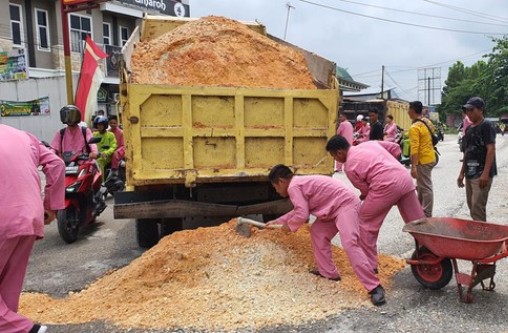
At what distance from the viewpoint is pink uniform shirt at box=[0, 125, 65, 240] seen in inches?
100

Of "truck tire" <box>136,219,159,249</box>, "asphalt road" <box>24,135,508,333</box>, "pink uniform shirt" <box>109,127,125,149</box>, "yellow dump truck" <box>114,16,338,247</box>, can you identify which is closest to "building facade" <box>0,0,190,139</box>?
"pink uniform shirt" <box>109,127,125,149</box>

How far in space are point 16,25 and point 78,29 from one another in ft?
9.01

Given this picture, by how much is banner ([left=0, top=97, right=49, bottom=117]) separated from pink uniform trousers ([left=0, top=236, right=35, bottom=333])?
1596 centimetres

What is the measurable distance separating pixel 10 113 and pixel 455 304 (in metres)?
16.8

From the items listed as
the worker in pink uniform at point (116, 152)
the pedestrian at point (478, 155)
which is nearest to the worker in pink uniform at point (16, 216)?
the pedestrian at point (478, 155)

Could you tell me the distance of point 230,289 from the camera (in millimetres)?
4113

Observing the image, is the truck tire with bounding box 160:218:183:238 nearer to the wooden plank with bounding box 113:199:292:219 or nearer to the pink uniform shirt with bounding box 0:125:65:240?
the wooden plank with bounding box 113:199:292:219

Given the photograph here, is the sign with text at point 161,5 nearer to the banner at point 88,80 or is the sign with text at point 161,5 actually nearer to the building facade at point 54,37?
the building facade at point 54,37

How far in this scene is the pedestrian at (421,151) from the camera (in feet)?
20.3

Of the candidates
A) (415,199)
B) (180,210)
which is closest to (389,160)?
(415,199)

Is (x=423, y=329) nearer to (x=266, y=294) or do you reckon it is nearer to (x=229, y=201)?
(x=266, y=294)


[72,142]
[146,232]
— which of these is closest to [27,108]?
[72,142]

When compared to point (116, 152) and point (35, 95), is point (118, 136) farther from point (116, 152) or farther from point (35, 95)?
point (35, 95)

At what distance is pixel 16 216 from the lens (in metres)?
2.55
